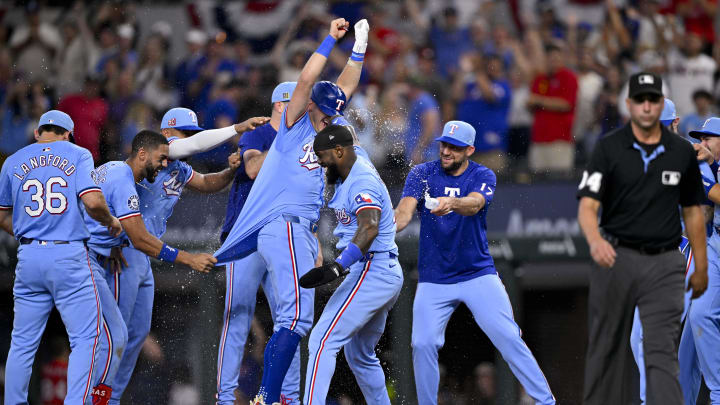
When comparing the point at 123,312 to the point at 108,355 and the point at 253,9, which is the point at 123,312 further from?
the point at 253,9

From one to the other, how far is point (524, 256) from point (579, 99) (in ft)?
9.05

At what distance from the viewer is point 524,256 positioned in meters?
10.9

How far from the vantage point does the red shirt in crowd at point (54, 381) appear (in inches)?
443

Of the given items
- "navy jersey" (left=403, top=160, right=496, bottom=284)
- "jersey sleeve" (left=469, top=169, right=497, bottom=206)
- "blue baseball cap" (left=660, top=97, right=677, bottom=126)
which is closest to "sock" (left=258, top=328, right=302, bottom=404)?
"navy jersey" (left=403, top=160, right=496, bottom=284)

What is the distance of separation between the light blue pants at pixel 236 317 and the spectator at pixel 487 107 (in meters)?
4.49

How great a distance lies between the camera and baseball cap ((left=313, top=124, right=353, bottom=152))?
277 inches

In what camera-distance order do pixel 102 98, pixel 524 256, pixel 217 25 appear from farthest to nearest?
pixel 217 25 < pixel 102 98 < pixel 524 256

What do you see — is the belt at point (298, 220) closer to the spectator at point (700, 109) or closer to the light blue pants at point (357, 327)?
the light blue pants at point (357, 327)

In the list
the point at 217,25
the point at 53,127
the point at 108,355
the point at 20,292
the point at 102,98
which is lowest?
the point at 108,355

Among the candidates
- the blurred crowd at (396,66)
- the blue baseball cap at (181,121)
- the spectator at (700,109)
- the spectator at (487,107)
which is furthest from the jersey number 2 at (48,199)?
the spectator at (700,109)

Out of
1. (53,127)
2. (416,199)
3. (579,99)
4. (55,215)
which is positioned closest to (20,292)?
(55,215)

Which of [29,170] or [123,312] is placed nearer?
[29,170]

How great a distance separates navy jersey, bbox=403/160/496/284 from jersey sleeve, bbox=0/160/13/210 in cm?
300

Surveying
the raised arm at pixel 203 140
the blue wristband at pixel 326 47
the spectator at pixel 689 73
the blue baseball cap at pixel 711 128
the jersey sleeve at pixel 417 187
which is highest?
the spectator at pixel 689 73
